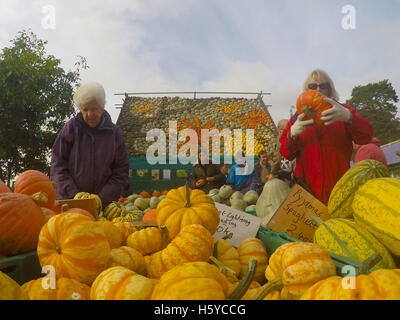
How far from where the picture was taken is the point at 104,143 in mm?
3885

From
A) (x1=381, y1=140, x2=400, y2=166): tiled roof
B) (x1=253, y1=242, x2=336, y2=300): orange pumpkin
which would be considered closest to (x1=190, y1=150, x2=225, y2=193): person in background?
(x1=381, y1=140, x2=400, y2=166): tiled roof

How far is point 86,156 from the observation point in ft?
12.5

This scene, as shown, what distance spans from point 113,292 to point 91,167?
303cm

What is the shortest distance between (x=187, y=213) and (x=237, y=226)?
424 millimetres

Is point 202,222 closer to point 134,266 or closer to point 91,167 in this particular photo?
point 134,266

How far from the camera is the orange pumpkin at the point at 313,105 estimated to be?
2787 mm

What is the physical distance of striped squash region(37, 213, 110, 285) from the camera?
1.27 meters

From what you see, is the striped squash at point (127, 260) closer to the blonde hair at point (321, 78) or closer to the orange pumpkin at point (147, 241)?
the orange pumpkin at point (147, 241)

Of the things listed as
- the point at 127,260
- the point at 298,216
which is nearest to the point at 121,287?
the point at 127,260

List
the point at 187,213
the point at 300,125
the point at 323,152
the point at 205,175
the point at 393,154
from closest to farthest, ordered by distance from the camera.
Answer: the point at 187,213
the point at 300,125
the point at 323,152
the point at 205,175
the point at 393,154

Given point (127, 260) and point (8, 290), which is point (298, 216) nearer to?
point (127, 260)

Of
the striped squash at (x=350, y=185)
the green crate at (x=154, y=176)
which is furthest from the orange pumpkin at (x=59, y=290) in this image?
the green crate at (x=154, y=176)

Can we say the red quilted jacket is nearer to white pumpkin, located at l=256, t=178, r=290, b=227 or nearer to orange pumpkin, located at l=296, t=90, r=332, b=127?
orange pumpkin, located at l=296, t=90, r=332, b=127
